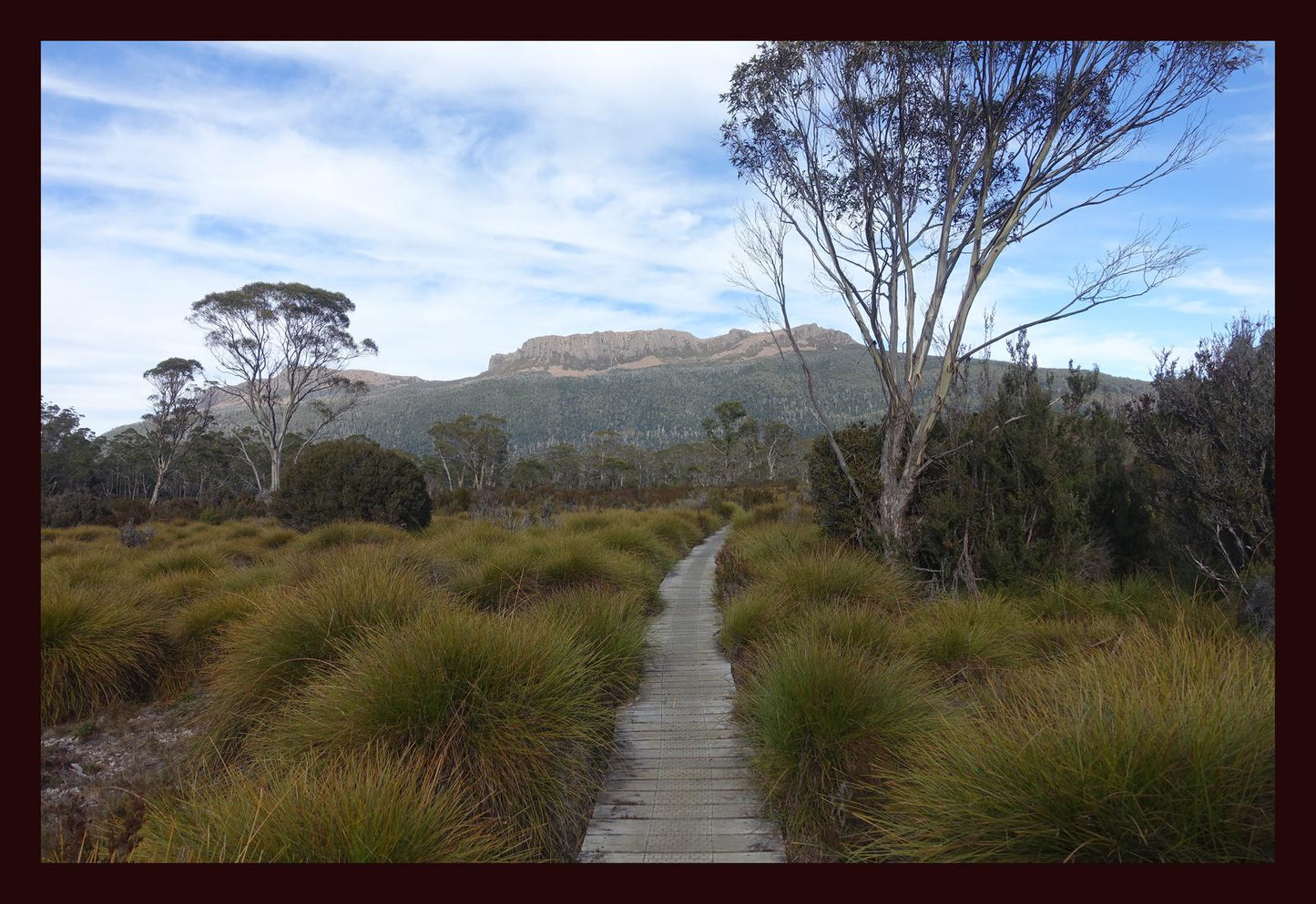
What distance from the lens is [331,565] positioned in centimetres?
774

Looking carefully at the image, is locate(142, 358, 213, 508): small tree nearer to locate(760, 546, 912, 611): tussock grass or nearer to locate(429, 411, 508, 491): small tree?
locate(429, 411, 508, 491): small tree

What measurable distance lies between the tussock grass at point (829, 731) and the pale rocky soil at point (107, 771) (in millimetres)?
3604

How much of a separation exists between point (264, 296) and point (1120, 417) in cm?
3633

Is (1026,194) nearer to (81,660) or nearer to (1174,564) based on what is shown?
(1174,564)

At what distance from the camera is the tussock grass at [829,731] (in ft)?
11.4

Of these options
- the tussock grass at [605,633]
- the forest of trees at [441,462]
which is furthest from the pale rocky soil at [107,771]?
the forest of trees at [441,462]

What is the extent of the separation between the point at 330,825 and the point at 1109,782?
10.5 feet

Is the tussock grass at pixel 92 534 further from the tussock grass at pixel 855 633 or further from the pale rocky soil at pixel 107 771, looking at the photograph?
the tussock grass at pixel 855 633

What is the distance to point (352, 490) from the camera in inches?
595

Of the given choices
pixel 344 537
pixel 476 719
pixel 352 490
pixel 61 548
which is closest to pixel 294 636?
pixel 476 719

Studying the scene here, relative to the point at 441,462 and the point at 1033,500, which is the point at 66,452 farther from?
the point at 1033,500

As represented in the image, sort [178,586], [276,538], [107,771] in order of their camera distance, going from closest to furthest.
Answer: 1. [107,771]
2. [178,586]
3. [276,538]

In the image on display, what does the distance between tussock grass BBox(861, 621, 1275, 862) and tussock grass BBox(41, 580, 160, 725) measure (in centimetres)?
690
